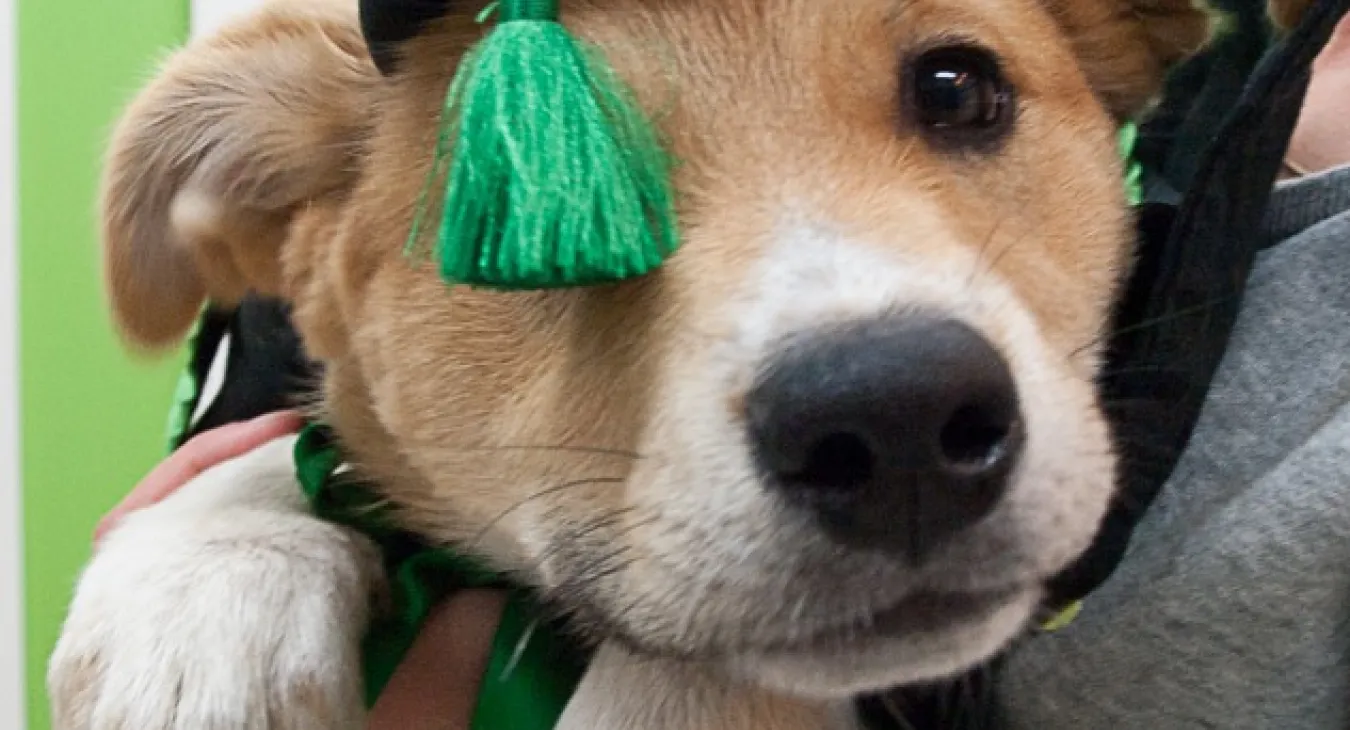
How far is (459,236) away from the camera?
94cm

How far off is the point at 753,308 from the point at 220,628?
60cm

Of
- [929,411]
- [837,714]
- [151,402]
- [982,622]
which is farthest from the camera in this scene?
[151,402]

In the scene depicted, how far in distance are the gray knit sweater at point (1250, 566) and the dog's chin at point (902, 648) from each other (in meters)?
0.14

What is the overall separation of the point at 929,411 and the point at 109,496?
3.04 m

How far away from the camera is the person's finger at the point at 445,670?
A: 1230 millimetres

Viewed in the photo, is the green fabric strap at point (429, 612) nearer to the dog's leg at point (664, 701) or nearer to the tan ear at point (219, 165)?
the dog's leg at point (664, 701)

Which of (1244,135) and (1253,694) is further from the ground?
(1244,135)

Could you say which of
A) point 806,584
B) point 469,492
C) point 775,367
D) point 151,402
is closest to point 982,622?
point 806,584

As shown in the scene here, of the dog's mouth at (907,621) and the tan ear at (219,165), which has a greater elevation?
the tan ear at (219,165)

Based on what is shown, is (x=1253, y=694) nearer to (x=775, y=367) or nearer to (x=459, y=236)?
(x=775, y=367)

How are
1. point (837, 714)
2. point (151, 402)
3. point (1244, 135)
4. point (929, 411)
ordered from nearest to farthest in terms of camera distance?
point (929, 411) < point (1244, 135) < point (837, 714) < point (151, 402)

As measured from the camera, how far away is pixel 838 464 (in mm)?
834

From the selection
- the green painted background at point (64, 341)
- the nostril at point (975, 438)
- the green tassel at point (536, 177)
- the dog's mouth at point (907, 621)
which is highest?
the green tassel at point (536, 177)

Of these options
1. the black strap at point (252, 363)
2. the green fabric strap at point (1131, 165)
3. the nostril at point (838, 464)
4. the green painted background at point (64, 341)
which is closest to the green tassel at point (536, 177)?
the nostril at point (838, 464)
